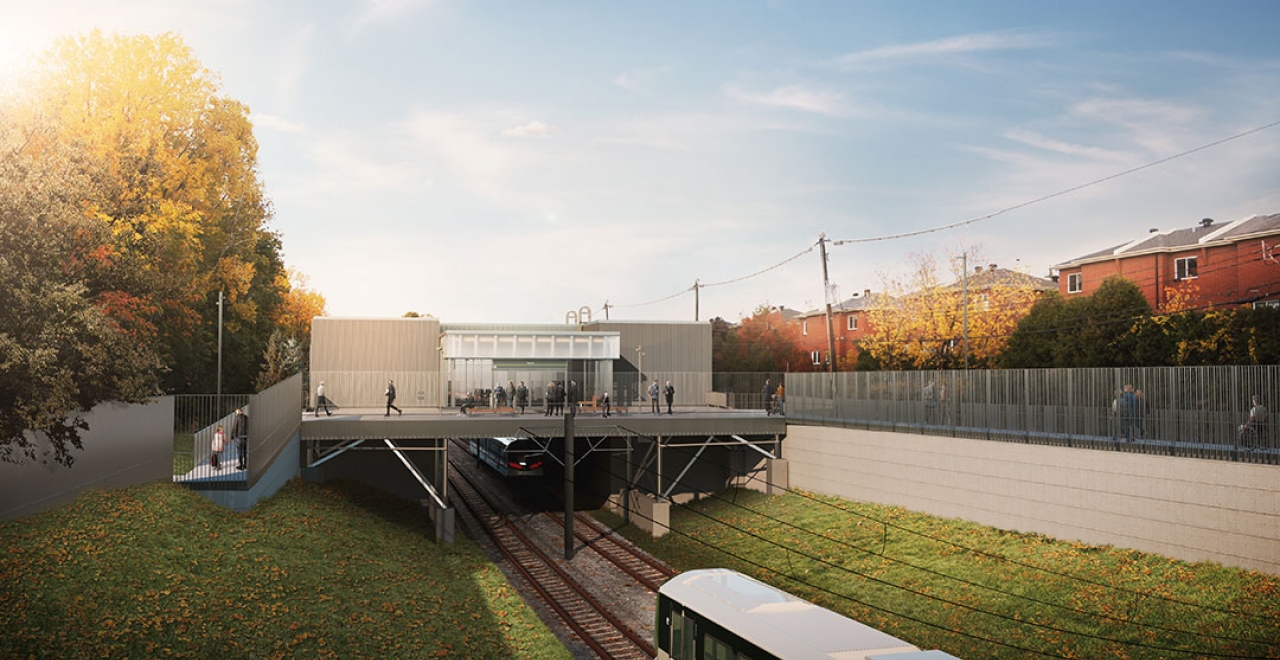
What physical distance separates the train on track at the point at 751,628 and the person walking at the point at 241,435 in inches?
566

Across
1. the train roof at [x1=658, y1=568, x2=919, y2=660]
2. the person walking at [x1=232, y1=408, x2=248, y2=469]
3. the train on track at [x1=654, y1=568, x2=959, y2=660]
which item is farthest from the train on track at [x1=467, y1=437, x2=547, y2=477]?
the train roof at [x1=658, y1=568, x2=919, y2=660]

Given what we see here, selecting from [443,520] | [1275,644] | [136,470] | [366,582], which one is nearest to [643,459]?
[443,520]

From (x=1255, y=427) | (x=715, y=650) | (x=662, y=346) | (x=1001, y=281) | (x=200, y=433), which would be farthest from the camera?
(x=1001, y=281)

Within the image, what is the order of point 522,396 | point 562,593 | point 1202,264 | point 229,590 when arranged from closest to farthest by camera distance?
point 229,590, point 562,593, point 522,396, point 1202,264

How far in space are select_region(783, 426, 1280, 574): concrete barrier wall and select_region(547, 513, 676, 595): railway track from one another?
8.80 m

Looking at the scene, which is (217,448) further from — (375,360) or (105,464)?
(375,360)

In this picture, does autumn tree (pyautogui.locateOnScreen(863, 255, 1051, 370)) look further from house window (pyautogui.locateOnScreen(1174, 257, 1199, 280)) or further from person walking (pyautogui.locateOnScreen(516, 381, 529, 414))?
person walking (pyautogui.locateOnScreen(516, 381, 529, 414))

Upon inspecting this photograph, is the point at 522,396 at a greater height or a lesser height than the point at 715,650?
greater

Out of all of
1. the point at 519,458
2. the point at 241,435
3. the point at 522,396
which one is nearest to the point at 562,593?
the point at 241,435

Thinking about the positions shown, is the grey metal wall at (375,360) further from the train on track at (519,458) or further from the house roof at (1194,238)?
the house roof at (1194,238)

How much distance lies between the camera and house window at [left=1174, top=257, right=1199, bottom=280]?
203 ft

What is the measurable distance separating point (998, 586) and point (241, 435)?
21741 mm

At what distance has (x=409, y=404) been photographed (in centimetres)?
4694

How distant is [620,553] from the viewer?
33000 millimetres
